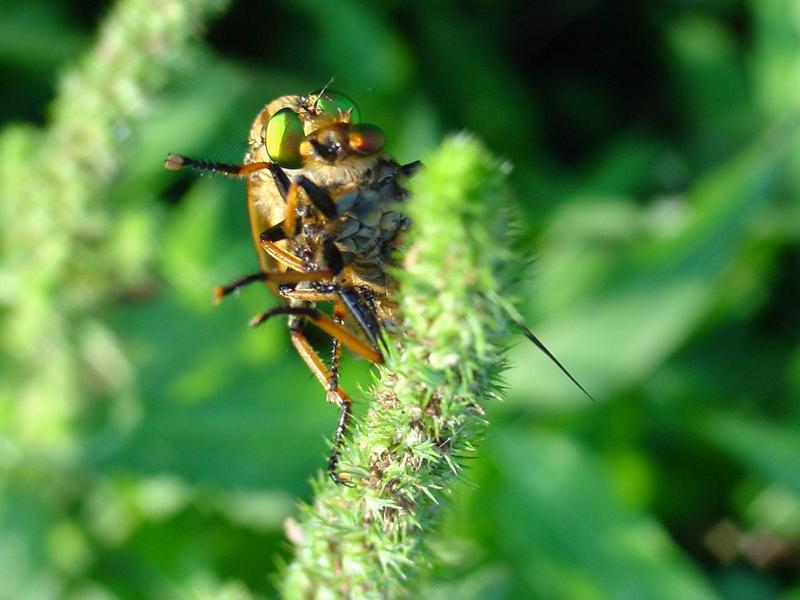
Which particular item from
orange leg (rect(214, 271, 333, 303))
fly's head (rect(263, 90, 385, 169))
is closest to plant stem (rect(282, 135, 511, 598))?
orange leg (rect(214, 271, 333, 303))

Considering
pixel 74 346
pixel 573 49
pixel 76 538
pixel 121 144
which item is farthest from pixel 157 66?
pixel 573 49

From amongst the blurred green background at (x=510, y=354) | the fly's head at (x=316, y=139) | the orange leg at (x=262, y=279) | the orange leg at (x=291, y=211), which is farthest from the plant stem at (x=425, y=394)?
the blurred green background at (x=510, y=354)

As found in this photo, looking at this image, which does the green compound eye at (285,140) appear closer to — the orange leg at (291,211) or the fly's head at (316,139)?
the fly's head at (316,139)

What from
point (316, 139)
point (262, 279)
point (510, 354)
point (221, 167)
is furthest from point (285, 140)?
point (510, 354)

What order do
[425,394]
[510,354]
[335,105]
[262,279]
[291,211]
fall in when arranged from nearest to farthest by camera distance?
[425,394] < [262,279] < [291,211] < [335,105] < [510,354]

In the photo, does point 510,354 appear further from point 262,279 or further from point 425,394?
point 425,394

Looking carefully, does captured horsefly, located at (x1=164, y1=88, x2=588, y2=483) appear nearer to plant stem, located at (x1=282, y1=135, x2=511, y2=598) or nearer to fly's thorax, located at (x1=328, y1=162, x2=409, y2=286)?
fly's thorax, located at (x1=328, y1=162, x2=409, y2=286)
